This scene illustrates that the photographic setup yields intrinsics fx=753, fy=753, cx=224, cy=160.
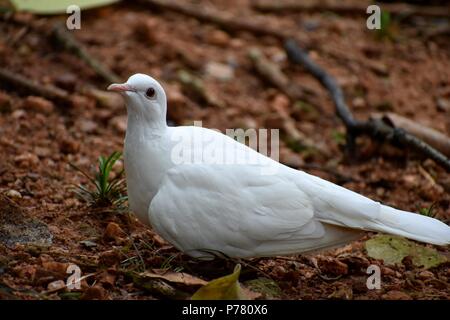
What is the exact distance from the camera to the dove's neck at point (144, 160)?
399 cm

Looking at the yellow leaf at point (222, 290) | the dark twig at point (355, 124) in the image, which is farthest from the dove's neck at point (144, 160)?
the dark twig at point (355, 124)

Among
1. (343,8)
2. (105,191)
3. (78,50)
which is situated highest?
(343,8)

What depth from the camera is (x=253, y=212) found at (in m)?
3.81

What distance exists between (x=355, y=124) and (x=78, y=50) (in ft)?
8.70

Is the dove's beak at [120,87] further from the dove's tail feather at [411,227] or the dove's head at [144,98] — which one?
the dove's tail feather at [411,227]

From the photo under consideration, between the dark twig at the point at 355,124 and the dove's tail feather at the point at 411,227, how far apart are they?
54.0 inches

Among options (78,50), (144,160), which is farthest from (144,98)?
(78,50)

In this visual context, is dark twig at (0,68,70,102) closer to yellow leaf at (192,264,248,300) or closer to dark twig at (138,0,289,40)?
dark twig at (138,0,289,40)

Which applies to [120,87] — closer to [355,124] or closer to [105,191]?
[105,191]

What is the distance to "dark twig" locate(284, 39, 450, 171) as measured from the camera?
17.5 ft

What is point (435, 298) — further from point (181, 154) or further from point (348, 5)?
point (348, 5)

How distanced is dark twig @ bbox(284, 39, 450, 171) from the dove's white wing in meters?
1.69

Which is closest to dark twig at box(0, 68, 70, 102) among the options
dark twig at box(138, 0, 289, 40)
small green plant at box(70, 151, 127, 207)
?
small green plant at box(70, 151, 127, 207)

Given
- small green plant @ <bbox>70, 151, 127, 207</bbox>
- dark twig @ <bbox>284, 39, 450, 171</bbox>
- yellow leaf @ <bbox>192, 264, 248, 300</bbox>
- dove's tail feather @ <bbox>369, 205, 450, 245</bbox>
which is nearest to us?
yellow leaf @ <bbox>192, 264, 248, 300</bbox>
